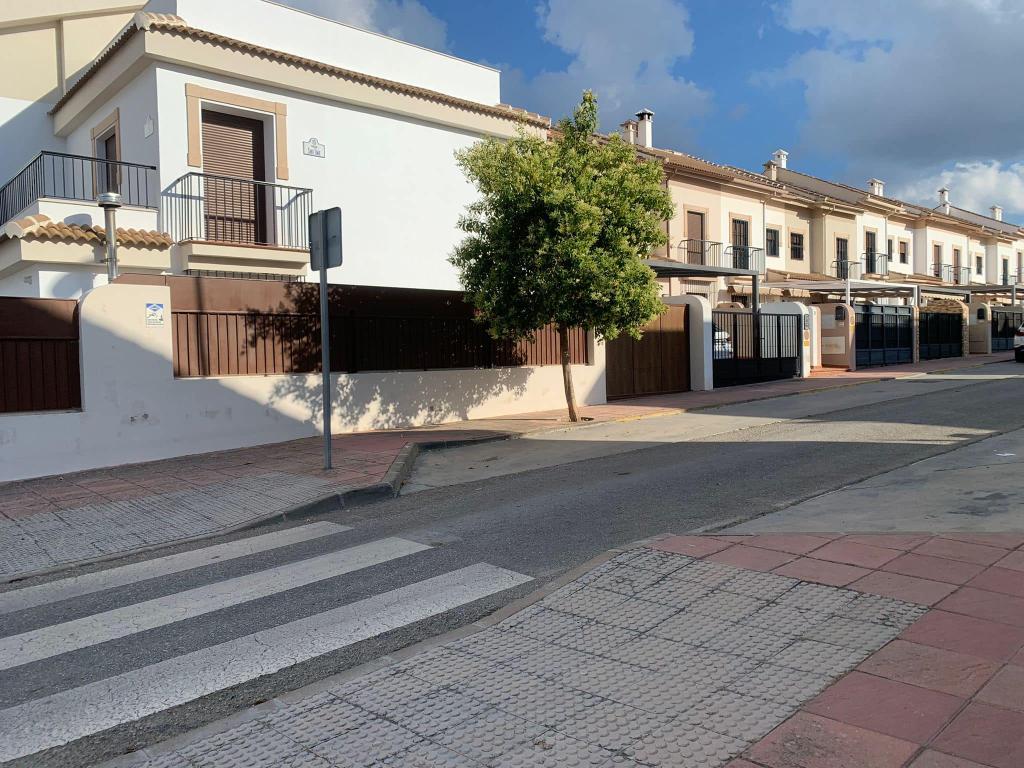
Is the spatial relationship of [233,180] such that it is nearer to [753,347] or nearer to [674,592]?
[674,592]

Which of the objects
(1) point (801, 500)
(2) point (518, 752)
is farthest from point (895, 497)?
(2) point (518, 752)

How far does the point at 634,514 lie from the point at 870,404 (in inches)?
419

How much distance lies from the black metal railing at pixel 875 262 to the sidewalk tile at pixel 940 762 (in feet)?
130

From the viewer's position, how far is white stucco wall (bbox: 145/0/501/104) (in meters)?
15.4

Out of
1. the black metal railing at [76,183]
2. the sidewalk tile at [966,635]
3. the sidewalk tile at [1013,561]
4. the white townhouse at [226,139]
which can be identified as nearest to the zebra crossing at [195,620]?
the sidewalk tile at [966,635]

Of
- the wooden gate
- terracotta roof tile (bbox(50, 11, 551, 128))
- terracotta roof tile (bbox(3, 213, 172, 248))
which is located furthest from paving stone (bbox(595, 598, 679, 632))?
terracotta roof tile (bbox(50, 11, 551, 128))

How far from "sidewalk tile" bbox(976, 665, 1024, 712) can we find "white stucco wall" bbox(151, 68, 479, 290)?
14.2m

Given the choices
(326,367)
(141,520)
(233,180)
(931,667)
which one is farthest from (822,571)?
(233,180)

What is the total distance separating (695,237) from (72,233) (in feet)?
73.4

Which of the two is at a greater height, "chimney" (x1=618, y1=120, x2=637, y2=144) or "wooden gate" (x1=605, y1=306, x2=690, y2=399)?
"chimney" (x1=618, y1=120, x2=637, y2=144)

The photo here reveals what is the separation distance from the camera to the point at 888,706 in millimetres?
3168

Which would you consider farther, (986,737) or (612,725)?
(612,725)

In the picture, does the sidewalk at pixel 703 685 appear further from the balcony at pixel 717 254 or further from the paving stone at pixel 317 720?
the balcony at pixel 717 254

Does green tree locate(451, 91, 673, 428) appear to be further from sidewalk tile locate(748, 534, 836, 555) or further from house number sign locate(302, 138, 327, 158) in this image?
sidewalk tile locate(748, 534, 836, 555)
